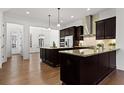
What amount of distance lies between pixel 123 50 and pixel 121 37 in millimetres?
551

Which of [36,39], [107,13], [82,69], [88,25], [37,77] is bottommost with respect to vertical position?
[37,77]

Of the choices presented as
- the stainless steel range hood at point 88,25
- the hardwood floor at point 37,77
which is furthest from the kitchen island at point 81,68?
the stainless steel range hood at point 88,25

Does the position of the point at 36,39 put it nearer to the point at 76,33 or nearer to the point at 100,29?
the point at 76,33

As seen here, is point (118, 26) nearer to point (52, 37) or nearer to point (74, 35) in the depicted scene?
point (74, 35)

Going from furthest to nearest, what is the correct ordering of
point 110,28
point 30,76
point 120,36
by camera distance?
point 110,28 → point 120,36 → point 30,76

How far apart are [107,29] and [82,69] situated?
3.61 m

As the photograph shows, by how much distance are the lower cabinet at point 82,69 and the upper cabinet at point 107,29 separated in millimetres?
2154

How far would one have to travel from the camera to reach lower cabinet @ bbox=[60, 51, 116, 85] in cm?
280

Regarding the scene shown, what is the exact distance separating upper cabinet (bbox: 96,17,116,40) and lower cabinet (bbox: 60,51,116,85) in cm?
215

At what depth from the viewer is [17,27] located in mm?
11922

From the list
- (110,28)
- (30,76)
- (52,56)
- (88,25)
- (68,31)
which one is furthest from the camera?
(68,31)

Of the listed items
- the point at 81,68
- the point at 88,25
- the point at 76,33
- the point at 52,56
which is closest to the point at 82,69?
the point at 81,68

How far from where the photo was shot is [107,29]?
568cm
